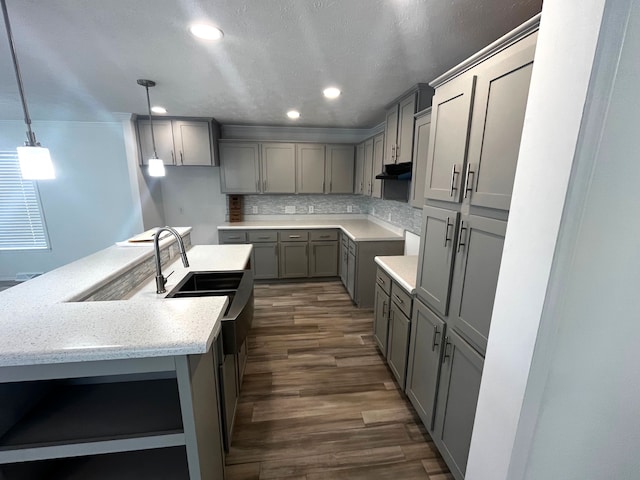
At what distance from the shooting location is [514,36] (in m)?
1.00

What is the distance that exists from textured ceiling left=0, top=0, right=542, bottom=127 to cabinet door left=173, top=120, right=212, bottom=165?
2.77 ft

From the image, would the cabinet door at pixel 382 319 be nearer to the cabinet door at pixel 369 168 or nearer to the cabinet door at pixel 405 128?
the cabinet door at pixel 405 128

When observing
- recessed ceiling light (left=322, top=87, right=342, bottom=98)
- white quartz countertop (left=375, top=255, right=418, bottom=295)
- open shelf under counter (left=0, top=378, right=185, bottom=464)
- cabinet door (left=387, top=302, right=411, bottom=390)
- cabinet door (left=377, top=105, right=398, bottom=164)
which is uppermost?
recessed ceiling light (left=322, top=87, right=342, bottom=98)

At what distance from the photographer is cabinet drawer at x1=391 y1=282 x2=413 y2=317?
6.18 ft

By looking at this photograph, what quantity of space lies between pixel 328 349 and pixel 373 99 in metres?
2.59

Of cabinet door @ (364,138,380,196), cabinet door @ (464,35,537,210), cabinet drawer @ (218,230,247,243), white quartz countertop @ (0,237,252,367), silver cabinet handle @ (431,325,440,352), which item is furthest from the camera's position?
cabinet drawer @ (218,230,247,243)

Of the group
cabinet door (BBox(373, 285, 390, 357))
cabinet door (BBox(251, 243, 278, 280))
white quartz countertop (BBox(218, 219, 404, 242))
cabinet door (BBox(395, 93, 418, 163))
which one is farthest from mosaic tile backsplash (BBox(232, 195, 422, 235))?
cabinet door (BBox(373, 285, 390, 357))

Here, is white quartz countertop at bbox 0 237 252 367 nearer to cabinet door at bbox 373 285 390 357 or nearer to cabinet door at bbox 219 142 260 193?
cabinet door at bbox 373 285 390 357

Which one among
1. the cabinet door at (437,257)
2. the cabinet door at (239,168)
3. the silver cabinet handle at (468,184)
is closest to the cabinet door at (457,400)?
the cabinet door at (437,257)

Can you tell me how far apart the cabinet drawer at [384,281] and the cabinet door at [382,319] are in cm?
4

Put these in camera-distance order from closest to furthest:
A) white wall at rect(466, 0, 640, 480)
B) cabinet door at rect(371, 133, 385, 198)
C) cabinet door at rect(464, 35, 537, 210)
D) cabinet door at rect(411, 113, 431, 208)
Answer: white wall at rect(466, 0, 640, 480) → cabinet door at rect(464, 35, 537, 210) → cabinet door at rect(411, 113, 431, 208) → cabinet door at rect(371, 133, 385, 198)

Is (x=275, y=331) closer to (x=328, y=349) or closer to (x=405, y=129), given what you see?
(x=328, y=349)

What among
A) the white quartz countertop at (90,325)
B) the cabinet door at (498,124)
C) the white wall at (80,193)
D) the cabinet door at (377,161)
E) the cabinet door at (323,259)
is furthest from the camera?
the cabinet door at (323,259)

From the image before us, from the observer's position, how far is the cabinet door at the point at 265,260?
411 cm
